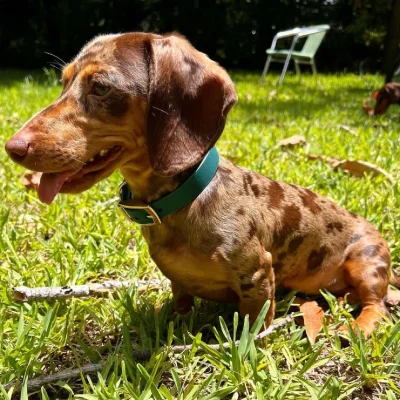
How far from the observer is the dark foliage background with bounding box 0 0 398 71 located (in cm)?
1552

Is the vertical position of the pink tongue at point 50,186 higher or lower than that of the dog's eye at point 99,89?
lower

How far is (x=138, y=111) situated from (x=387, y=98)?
6.01m

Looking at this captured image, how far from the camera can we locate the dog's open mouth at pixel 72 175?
5.88 ft

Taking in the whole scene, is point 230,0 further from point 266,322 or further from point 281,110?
point 266,322

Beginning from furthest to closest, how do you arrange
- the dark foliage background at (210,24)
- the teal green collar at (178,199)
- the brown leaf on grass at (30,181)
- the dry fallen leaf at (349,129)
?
the dark foliage background at (210,24) < the dry fallen leaf at (349,129) < the brown leaf on grass at (30,181) < the teal green collar at (178,199)

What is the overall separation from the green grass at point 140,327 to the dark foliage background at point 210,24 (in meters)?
12.6

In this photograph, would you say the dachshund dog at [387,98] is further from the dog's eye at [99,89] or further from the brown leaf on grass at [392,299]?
the dog's eye at [99,89]

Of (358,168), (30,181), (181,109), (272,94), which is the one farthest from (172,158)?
(272,94)

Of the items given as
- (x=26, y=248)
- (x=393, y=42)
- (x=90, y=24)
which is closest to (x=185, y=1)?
(x=90, y=24)

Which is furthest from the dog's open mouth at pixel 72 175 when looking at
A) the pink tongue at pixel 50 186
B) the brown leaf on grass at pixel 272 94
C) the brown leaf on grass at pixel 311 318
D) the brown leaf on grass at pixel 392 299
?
the brown leaf on grass at pixel 272 94

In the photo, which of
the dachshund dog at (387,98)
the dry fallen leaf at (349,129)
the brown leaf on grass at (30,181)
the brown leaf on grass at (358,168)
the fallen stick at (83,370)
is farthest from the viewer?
the dachshund dog at (387,98)

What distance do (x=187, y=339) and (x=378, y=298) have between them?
0.86 meters

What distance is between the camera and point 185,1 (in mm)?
16219

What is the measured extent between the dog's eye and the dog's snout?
275mm
